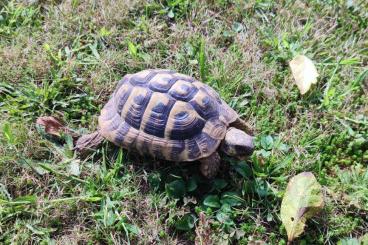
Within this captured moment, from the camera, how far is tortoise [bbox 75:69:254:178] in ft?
8.43

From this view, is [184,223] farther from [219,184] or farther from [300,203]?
[300,203]

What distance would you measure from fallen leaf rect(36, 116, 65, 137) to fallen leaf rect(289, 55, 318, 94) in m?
1.88

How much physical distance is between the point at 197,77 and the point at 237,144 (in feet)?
3.05

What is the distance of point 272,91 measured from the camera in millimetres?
3258

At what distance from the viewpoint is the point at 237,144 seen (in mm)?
2586

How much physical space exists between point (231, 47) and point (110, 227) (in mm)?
1861

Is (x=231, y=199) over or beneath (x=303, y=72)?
beneath

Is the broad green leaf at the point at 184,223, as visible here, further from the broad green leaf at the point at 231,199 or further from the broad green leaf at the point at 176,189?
the broad green leaf at the point at 231,199

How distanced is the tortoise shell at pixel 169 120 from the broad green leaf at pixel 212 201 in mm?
300

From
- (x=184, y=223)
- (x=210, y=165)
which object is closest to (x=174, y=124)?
(x=210, y=165)

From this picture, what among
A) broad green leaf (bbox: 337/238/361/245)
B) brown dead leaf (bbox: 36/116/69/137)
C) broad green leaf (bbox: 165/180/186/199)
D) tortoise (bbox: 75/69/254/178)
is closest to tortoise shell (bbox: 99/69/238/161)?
tortoise (bbox: 75/69/254/178)

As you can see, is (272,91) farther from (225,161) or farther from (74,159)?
(74,159)

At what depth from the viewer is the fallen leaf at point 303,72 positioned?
3.19m

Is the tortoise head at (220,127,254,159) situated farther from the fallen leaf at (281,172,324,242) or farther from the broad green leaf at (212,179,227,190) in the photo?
the fallen leaf at (281,172,324,242)
